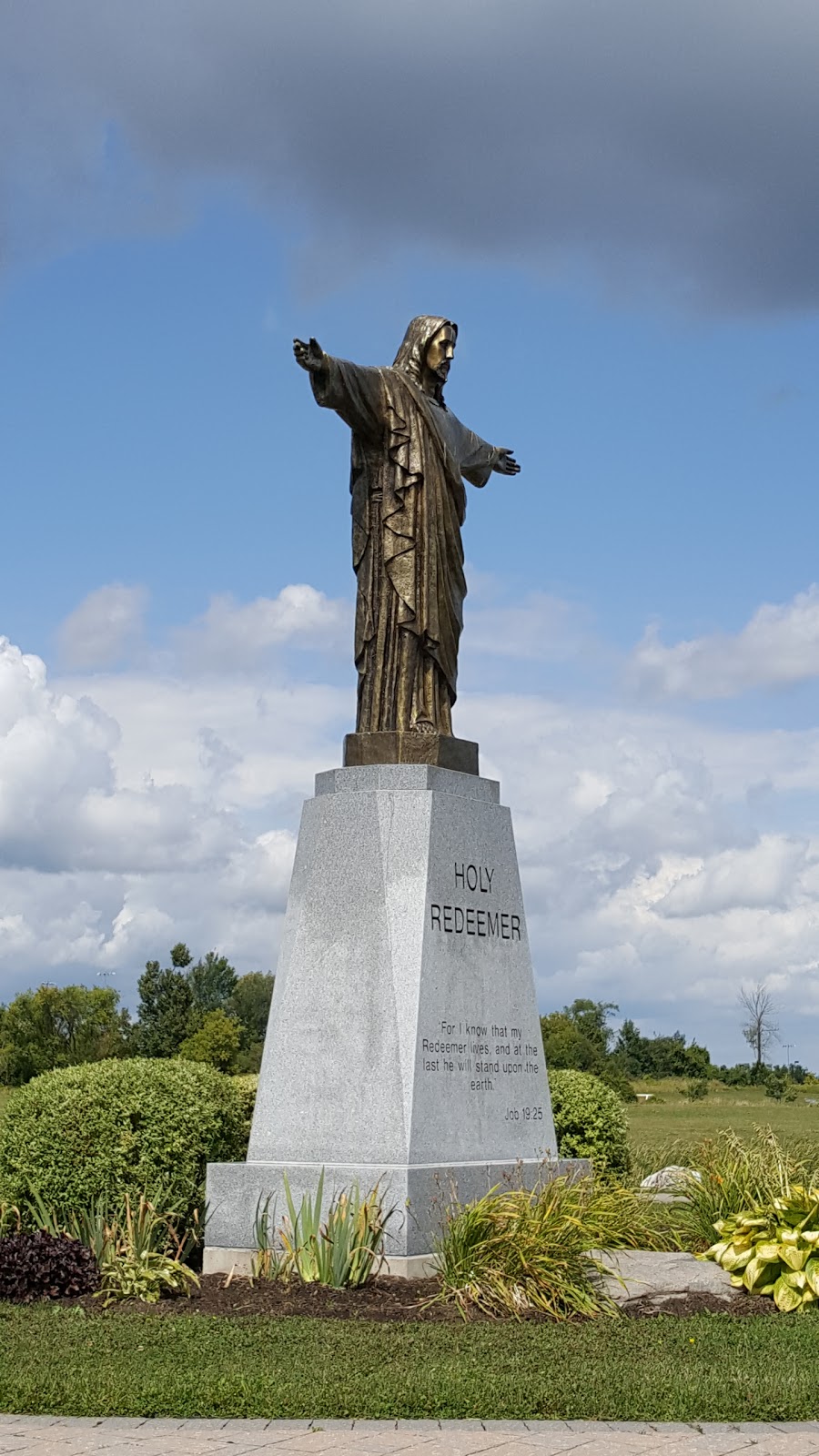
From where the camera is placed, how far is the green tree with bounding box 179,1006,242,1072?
3591cm

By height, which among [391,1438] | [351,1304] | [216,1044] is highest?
[216,1044]

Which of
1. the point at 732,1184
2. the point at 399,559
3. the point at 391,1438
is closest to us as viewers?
the point at 391,1438

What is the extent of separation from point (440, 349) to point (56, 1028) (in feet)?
137

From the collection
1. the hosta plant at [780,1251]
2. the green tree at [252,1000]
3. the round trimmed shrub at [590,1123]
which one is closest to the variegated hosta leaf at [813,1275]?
the hosta plant at [780,1251]

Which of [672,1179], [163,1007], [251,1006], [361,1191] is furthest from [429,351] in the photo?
[251,1006]

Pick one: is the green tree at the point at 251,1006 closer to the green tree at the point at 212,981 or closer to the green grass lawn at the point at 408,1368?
the green tree at the point at 212,981

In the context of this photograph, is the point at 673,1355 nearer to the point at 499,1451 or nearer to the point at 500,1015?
the point at 499,1451

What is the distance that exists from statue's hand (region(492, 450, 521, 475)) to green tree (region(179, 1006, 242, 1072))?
21.2 m

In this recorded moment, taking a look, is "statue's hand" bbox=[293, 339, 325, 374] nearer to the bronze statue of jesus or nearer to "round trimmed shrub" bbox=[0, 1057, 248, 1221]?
the bronze statue of jesus

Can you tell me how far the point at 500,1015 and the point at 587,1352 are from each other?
3637 millimetres

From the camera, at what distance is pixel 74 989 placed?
52469 millimetres

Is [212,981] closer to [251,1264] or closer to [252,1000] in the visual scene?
[252,1000]

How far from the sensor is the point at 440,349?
12.3m

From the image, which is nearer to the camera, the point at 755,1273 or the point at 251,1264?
the point at 755,1273
